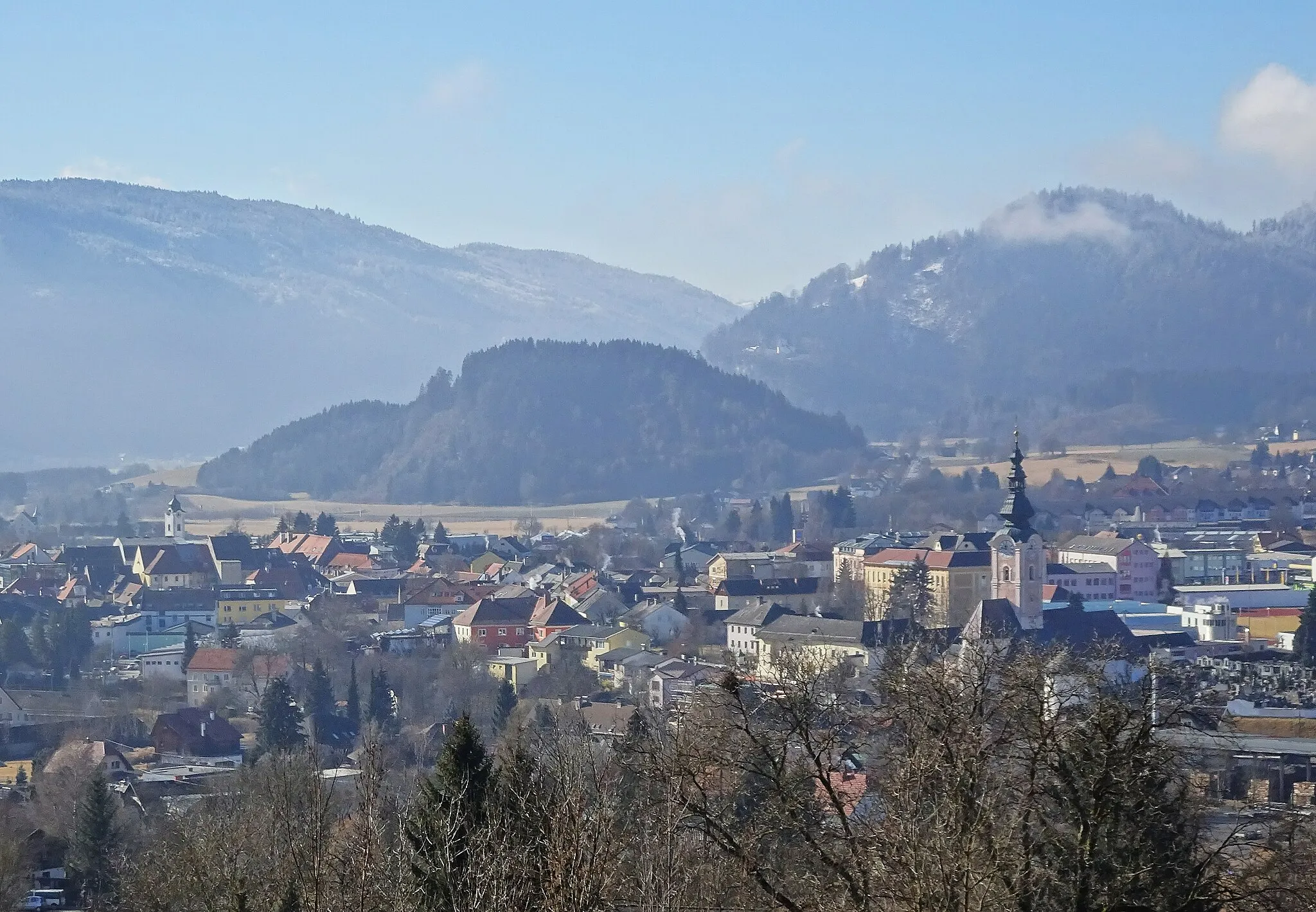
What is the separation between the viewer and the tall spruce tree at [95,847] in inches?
856

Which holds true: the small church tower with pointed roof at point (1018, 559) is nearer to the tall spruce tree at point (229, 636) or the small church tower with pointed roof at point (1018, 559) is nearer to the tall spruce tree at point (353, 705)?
the tall spruce tree at point (353, 705)

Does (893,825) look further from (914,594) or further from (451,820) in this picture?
(914,594)

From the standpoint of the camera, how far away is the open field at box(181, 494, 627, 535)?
89.6 metres

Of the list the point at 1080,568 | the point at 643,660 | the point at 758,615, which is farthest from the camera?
the point at 1080,568

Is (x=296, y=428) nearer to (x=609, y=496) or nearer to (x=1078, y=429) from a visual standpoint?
(x=609, y=496)

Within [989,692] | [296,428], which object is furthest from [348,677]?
[296,428]

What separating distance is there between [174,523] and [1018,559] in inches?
1613

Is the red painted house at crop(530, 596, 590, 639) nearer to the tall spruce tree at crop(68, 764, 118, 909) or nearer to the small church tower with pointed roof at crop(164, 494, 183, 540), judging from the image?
the tall spruce tree at crop(68, 764, 118, 909)

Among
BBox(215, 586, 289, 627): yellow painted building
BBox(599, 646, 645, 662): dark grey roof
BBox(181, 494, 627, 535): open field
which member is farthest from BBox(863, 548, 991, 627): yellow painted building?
BBox(181, 494, 627, 535): open field

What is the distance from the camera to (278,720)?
3394cm

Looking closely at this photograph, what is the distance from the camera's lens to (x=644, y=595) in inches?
2244

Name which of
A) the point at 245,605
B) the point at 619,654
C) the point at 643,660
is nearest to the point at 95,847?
the point at 643,660

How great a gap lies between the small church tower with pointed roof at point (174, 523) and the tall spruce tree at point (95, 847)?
178 feet

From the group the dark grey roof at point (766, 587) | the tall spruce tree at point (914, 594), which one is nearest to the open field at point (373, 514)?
the dark grey roof at point (766, 587)
